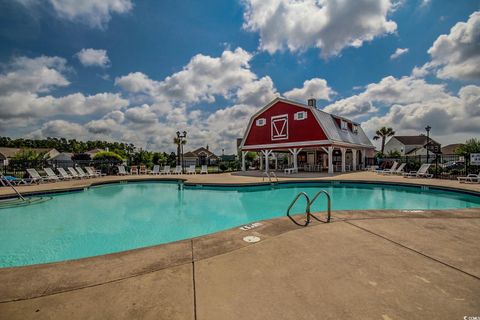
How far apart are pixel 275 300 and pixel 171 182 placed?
15.8 meters

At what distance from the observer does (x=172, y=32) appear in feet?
38.9

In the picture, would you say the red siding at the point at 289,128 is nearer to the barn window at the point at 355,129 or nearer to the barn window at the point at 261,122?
the barn window at the point at 261,122

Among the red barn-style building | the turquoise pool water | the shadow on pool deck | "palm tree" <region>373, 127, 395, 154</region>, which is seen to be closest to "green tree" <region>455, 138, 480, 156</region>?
the turquoise pool water

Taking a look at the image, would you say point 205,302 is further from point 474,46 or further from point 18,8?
point 474,46

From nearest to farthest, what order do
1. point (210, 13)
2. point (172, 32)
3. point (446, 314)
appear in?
1. point (446, 314)
2. point (210, 13)
3. point (172, 32)

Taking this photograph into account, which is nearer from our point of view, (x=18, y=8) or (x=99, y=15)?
(x=18, y=8)

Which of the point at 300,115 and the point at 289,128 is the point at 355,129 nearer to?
the point at 300,115

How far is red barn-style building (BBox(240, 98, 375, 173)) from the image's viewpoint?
18.3 metres

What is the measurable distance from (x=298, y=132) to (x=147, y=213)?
1521cm

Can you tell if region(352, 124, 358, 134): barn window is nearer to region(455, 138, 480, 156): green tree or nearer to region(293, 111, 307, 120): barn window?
region(293, 111, 307, 120): barn window

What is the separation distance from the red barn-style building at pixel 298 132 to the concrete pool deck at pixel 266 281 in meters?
15.5

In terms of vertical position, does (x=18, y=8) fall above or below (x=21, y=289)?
above

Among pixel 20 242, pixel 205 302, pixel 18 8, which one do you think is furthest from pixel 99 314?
pixel 18 8

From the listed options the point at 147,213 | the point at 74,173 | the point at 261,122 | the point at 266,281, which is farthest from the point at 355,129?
the point at 74,173
